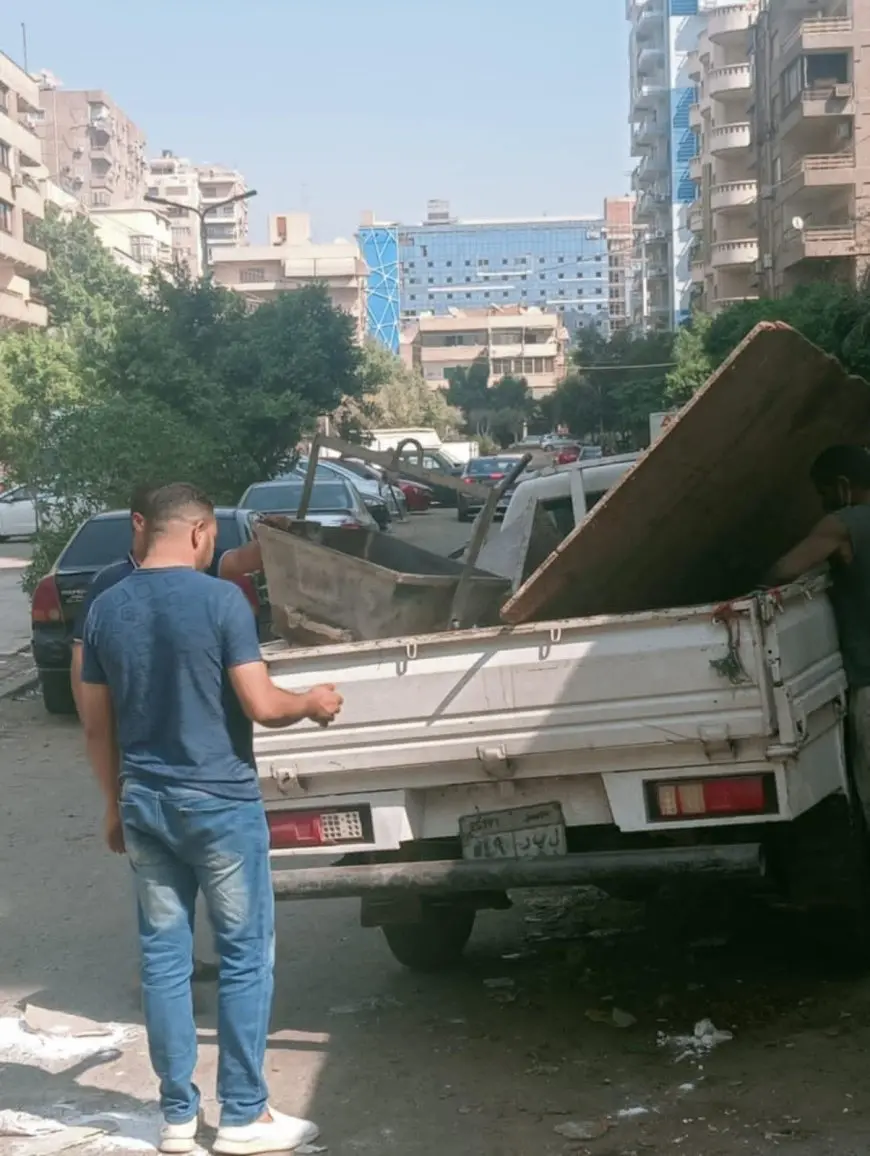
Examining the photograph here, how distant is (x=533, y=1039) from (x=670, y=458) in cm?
193

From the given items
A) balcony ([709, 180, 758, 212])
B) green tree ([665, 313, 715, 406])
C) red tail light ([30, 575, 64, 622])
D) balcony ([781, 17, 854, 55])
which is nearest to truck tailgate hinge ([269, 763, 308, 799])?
red tail light ([30, 575, 64, 622])

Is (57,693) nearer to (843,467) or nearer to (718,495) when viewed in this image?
(718,495)

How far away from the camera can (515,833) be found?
17.6 ft

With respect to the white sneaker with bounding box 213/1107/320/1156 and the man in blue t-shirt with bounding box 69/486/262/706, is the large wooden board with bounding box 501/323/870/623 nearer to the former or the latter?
the man in blue t-shirt with bounding box 69/486/262/706

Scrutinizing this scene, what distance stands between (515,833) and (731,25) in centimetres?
8535

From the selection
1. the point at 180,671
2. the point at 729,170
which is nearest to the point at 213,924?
the point at 180,671

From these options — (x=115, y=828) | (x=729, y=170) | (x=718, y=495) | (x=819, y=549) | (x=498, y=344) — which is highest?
(x=729, y=170)

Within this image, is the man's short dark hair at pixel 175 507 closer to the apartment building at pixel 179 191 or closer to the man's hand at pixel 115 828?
Result: the man's hand at pixel 115 828

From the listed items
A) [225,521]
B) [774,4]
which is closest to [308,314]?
[225,521]

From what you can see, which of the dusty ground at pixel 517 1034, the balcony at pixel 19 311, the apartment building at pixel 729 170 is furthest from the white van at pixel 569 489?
the apartment building at pixel 729 170

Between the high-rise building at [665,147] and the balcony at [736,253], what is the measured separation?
32090mm

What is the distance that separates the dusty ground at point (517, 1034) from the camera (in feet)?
15.1

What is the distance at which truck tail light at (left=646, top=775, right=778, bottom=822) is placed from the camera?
509 centimetres

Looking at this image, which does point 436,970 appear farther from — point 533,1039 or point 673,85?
point 673,85
